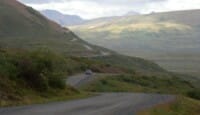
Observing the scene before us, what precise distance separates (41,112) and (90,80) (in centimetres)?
5163

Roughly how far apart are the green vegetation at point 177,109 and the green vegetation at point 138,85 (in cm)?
2181

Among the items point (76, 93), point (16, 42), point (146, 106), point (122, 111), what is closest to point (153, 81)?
point (76, 93)

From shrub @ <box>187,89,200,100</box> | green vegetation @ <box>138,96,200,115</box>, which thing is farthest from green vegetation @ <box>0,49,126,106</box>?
shrub @ <box>187,89,200,100</box>

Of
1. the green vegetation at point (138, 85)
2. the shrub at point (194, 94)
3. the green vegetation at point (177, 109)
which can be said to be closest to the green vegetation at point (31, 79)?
the green vegetation at point (177, 109)

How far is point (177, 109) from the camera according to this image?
48.2m

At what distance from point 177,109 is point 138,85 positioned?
47438mm

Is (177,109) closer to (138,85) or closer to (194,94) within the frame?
(194,94)

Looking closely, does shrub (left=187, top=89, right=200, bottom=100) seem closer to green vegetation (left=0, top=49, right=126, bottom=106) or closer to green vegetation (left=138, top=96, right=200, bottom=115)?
green vegetation (left=138, top=96, right=200, bottom=115)

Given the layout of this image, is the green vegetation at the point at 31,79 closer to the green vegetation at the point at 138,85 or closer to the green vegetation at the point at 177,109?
the green vegetation at the point at 177,109

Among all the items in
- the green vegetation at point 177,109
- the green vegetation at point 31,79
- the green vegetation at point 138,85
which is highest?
the green vegetation at point 31,79

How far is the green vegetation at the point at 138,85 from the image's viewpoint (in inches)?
3201

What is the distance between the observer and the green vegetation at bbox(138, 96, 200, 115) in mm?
43656

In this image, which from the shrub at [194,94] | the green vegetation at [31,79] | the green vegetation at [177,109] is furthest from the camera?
the shrub at [194,94]

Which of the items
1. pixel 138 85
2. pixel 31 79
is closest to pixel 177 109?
pixel 31 79
